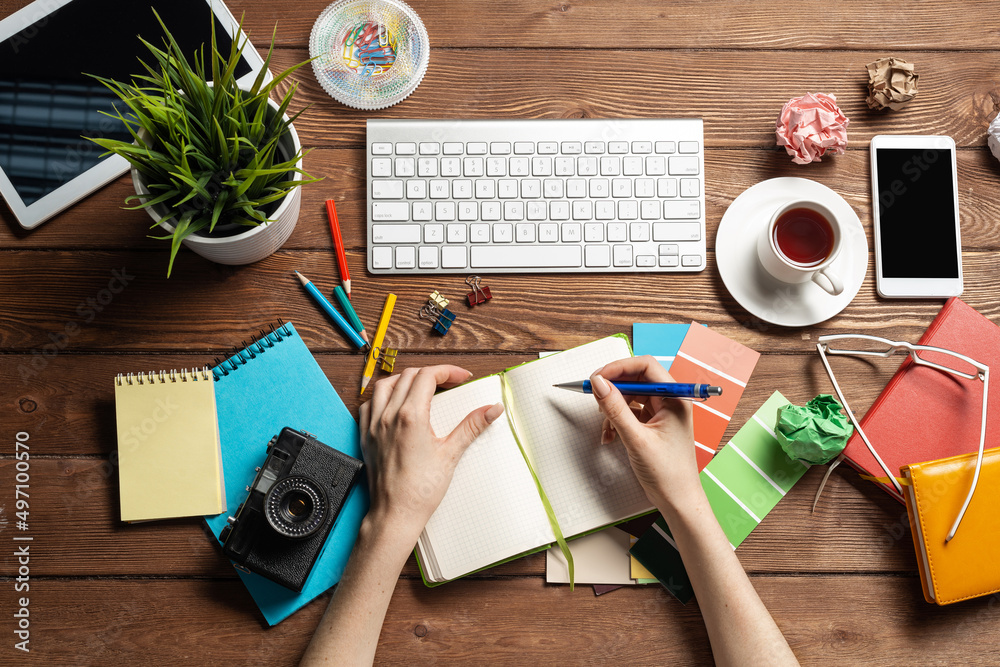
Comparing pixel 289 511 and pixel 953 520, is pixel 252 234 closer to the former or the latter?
pixel 289 511

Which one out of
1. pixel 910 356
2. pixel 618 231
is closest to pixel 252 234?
pixel 618 231

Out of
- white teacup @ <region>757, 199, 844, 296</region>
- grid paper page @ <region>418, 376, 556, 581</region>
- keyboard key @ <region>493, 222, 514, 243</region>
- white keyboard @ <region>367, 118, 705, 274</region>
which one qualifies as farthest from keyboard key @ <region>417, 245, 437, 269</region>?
white teacup @ <region>757, 199, 844, 296</region>

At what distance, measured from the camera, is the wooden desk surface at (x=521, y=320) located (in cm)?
99

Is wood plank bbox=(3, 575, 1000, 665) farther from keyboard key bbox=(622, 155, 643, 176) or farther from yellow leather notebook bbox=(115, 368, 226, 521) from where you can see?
keyboard key bbox=(622, 155, 643, 176)

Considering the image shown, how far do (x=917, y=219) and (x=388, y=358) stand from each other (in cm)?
92

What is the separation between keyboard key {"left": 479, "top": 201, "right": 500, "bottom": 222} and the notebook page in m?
0.25

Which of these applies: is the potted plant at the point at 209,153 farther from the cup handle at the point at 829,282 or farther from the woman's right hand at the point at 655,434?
the cup handle at the point at 829,282

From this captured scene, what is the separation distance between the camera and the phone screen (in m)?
1.03

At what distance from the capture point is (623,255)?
104 cm

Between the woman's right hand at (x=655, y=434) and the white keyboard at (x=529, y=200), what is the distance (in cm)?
19

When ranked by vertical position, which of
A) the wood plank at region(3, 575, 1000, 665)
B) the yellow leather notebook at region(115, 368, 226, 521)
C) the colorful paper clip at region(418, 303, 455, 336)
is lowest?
the wood plank at region(3, 575, 1000, 665)

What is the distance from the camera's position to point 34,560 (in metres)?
1.00

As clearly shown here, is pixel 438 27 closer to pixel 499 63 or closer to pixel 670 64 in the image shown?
pixel 499 63

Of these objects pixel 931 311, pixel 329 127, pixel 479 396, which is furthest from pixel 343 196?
pixel 931 311
